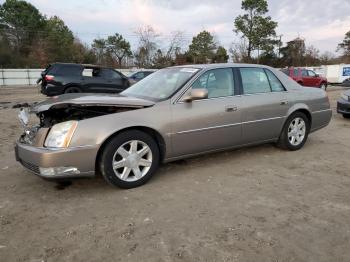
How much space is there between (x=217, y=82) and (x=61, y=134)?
2.35 metres

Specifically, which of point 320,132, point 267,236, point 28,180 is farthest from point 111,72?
point 267,236

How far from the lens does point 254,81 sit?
557 centimetres

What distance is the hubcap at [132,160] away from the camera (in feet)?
13.8

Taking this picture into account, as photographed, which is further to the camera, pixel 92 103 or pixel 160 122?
pixel 160 122

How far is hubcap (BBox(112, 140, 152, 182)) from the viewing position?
166 inches

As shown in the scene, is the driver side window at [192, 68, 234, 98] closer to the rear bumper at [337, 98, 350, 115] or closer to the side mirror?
the side mirror

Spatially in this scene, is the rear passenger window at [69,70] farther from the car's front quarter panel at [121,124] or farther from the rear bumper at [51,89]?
the car's front quarter panel at [121,124]

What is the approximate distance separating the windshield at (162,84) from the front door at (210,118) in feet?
0.70

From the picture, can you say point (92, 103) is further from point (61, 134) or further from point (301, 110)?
point (301, 110)

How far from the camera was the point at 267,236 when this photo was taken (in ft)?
10.4

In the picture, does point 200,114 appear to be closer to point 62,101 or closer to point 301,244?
point 62,101

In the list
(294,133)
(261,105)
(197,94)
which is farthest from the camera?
(294,133)

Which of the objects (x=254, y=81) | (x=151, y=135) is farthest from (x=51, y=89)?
(x=151, y=135)

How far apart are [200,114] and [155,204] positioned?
4.83ft
